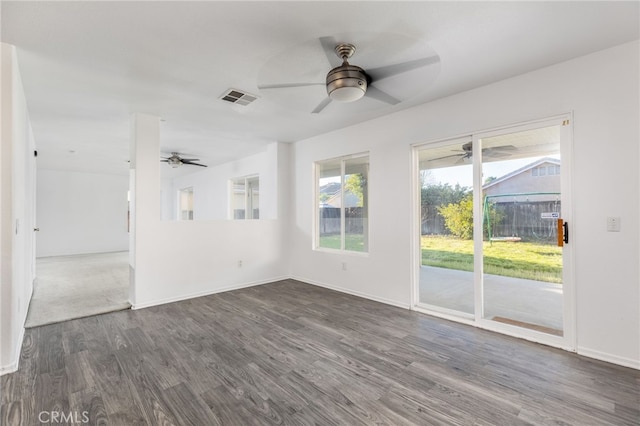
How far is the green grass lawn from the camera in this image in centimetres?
282

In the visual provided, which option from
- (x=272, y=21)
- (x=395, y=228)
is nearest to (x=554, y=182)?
(x=395, y=228)

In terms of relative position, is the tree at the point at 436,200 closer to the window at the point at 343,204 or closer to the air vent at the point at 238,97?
the window at the point at 343,204

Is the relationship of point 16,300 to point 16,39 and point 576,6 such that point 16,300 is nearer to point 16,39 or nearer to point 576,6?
point 16,39

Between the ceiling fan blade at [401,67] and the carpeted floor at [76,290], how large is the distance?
408 cm

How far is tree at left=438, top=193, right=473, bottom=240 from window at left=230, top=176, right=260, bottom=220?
4690mm

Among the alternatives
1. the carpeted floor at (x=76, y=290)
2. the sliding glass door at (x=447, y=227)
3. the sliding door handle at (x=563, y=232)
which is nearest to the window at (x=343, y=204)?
the sliding glass door at (x=447, y=227)

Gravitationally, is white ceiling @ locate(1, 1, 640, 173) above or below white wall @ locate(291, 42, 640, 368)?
above

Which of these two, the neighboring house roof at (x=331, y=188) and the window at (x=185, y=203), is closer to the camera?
the neighboring house roof at (x=331, y=188)

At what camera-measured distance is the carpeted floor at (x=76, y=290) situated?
361 cm

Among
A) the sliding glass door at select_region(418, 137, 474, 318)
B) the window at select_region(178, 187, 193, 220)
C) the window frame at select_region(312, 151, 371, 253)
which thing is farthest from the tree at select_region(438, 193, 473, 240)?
the window at select_region(178, 187, 193, 220)

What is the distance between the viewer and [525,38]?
2.25m

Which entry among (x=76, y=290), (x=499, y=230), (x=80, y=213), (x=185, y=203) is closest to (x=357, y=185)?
(x=499, y=230)

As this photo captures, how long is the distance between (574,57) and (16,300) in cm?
519

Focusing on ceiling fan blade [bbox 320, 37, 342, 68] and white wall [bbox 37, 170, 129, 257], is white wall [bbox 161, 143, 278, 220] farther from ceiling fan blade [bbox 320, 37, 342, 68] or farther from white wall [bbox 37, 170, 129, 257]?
ceiling fan blade [bbox 320, 37, 342, 68]
